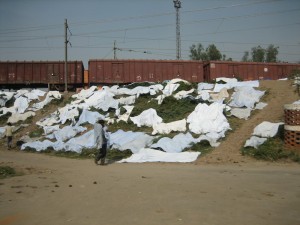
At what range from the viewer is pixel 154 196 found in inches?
195

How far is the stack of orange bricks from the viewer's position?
29.1ft

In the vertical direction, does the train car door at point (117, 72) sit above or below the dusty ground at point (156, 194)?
above

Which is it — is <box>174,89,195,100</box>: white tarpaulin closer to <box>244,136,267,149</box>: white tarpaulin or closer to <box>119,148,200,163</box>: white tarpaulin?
<box>244,136,267,149</box>: white tarpaulin

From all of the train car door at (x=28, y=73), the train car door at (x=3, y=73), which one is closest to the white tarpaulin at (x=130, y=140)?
the train car door at (x=28, y=73)

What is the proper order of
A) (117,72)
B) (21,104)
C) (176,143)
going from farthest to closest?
(117,72) < (21,104) < (176,143)

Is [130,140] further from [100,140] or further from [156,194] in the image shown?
[156,194]

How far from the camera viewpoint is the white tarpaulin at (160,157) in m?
8.88

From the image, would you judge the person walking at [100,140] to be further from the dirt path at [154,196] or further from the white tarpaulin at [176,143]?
the white tarpaulin at [176,143]

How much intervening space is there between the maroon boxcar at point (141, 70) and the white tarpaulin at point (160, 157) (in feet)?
51.7

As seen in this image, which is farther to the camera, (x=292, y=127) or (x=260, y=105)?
(x=260, y=105)

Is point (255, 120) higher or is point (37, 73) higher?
point (37, 73)

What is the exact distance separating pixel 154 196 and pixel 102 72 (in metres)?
20.4

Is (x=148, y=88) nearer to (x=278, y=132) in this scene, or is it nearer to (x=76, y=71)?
(x=278, y=132)

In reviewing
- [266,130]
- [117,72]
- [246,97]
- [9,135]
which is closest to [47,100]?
[9,135]
